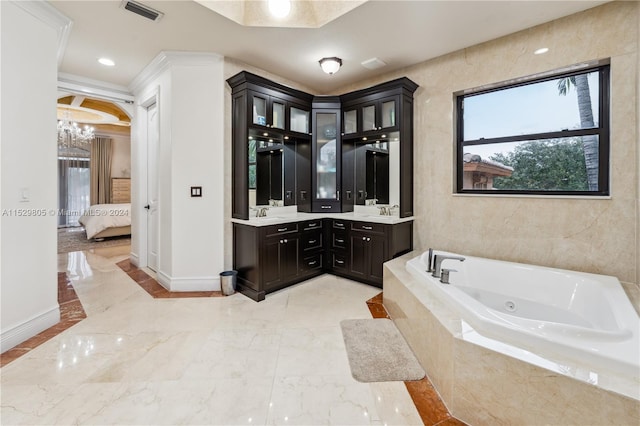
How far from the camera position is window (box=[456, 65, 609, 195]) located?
2592mm

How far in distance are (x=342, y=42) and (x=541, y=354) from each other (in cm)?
307

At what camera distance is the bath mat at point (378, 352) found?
187cm

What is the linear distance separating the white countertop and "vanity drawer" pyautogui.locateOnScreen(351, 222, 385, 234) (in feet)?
0.18

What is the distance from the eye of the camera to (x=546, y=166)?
9.33 feet

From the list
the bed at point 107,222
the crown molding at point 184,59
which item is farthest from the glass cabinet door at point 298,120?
the bed at point 107,222

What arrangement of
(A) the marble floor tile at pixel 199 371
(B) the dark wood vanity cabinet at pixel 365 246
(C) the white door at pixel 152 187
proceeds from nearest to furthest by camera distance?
1. (A) the marble floor tile at pixel 199 371
2. (B) the dark wood vanity cabinet at pixel 365 246
3. (C) the white door at pixel 152 187

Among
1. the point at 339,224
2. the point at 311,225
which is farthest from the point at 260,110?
the point at 339,224

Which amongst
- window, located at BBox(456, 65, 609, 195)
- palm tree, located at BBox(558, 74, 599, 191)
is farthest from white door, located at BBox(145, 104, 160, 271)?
palm tree, located at BBox(558, 74, 599, 191)

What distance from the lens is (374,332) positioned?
7.97 ft

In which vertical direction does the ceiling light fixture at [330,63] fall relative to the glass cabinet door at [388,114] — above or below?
above

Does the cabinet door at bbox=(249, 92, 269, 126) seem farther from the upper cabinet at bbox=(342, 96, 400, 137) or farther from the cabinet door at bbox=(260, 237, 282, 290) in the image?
the cabinet door at bbox=(260, 237, 282, 290)

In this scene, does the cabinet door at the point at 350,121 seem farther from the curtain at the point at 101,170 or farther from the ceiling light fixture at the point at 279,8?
the curtain at the point at 101,170

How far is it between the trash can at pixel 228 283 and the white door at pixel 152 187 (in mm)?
1336

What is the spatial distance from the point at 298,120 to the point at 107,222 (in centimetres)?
502
